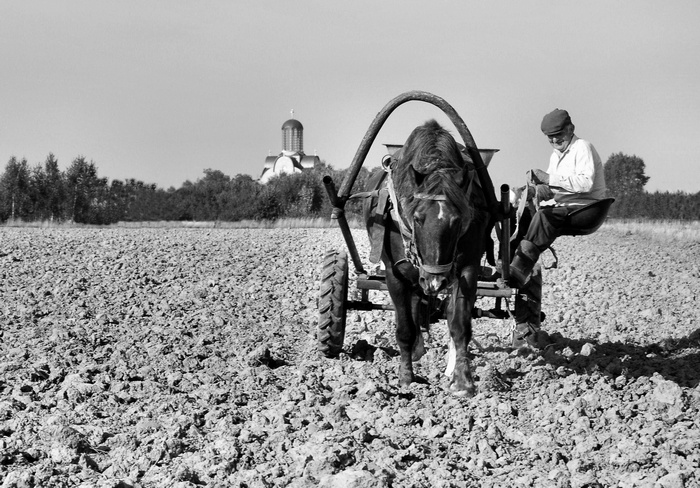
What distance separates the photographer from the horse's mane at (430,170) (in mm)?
5379

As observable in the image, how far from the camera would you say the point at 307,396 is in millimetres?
5598

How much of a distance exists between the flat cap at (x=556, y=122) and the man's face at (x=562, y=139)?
0.04 meters

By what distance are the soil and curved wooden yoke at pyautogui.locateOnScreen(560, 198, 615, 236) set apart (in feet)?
3.34

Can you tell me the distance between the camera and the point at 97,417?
5223mm

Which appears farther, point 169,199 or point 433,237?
point 169,199

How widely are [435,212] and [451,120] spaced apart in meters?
0.99

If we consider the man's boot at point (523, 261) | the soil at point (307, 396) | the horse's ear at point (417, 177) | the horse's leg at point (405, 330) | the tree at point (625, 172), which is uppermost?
the tree at point (625, 172)

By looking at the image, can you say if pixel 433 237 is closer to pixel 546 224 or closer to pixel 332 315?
pixel 546 224

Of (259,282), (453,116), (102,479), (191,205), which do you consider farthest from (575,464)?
(191,205)

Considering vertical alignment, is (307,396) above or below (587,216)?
below

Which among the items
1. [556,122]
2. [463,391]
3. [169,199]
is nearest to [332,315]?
[463,391]

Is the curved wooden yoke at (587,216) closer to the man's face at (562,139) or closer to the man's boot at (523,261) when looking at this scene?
the man's boot at (523,261)

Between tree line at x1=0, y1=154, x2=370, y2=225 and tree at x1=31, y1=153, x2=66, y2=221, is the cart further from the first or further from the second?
tree at x1=31, y1=153, x2=66, y2=221

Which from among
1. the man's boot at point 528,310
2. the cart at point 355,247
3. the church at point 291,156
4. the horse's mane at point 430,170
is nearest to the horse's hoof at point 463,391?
the cart at point 355,247
